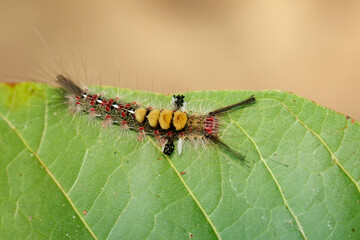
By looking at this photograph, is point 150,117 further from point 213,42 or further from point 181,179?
point 213,42

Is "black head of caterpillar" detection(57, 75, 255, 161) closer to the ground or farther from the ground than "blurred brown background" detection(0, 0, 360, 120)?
closer to the ground

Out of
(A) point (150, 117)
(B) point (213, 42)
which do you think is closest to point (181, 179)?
(A) point (150, 117)

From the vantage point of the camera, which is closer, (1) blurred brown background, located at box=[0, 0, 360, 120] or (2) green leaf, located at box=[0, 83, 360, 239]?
(2) green leaf, located at box=[0, 83, 360, 239]

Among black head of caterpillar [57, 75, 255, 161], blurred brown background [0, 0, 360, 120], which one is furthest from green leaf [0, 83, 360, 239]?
blurred brown background [0, 0, 360, 120]

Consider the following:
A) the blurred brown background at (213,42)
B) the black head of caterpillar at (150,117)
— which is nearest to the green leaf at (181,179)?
the black head of caterpillar at (150,117)

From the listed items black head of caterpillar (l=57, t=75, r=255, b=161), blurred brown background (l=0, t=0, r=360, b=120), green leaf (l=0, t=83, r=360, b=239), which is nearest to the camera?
green leaf (l=0, t=83, r=360, b=239)

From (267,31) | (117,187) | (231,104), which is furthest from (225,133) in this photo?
(267,31)

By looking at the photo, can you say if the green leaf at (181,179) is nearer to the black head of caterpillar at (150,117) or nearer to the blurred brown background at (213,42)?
the black head of caterpillar at (150,117)

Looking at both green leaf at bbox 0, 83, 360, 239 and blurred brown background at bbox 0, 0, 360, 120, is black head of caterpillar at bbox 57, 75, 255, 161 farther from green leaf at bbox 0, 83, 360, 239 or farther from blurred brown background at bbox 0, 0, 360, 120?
blurred brown background at bbox 0, 0, 360, 120
